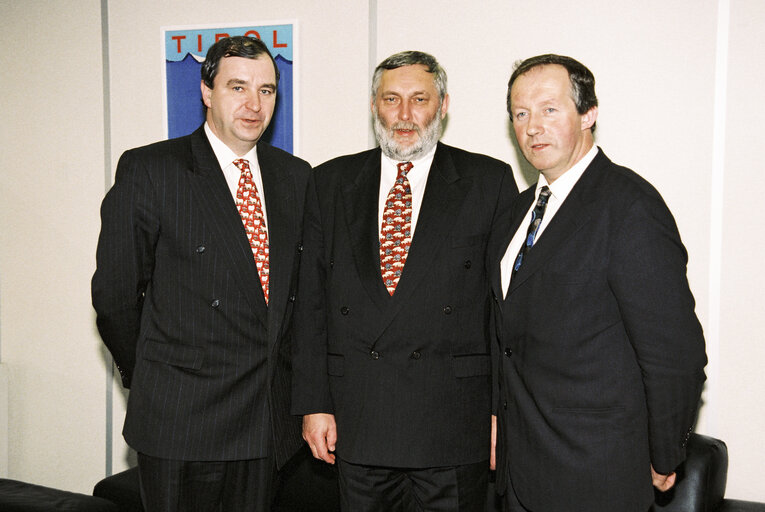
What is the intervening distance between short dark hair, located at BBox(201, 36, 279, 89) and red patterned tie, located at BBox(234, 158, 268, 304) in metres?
0.30

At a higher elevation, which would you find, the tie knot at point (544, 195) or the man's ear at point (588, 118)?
the man's ear at point (588, 118)

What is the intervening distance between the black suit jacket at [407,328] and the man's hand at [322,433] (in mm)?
42

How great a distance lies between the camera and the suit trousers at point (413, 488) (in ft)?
6.50

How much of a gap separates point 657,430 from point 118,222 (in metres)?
1.58

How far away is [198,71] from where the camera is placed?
316cm

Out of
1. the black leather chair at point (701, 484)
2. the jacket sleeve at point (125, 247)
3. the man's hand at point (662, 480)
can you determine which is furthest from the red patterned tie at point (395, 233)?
the black leather chair at point (701, 484)

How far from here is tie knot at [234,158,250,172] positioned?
6.75 feet

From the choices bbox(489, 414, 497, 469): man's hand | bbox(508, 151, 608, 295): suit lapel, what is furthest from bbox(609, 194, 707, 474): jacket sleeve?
bbox(489, 414, 497, 469): man's hand

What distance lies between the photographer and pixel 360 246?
6.64ft

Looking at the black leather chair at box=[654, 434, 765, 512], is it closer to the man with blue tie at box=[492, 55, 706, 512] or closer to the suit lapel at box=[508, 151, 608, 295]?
the man with blue tie at box=[492, 55, 706, 512]

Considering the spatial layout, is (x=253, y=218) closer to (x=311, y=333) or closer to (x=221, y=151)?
(x=221, y=151)

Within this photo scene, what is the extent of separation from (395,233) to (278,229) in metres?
0.37

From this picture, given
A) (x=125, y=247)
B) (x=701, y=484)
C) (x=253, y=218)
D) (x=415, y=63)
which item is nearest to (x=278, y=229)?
(x=253, y=218)

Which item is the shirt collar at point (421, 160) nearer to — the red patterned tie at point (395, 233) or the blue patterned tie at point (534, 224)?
the red patterned tie at point (395, 233)
